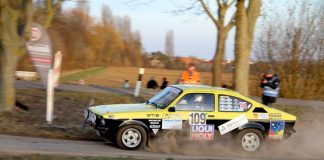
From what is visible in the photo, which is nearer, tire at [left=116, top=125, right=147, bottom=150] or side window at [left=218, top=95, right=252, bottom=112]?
tire at [left=116, top=125, right=147, bottom=150]

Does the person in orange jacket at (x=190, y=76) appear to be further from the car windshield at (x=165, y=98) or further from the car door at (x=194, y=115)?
the car door at (x=194, y=115)

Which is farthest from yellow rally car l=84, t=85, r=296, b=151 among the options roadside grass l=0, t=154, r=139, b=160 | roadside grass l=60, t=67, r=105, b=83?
roadside grass l=60, t=67, r=105, b=83

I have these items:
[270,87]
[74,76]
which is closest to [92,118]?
[270,87]

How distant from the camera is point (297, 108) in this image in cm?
1953

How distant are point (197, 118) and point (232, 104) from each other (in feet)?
3.03

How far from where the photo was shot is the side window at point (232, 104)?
1122cm

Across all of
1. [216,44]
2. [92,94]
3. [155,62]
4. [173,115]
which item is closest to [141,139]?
[173,115]

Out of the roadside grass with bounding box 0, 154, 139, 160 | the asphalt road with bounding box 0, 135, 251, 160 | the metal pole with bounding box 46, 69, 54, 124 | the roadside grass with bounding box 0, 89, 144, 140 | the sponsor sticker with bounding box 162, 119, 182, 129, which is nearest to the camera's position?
the roadside grass with bounding box 0, 154, 139, 160

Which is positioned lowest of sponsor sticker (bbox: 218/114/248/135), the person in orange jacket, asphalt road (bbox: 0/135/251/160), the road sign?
asphalt road (bbox: 0/135/251/160)

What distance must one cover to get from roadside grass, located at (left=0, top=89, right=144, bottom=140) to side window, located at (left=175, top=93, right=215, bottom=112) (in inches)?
103

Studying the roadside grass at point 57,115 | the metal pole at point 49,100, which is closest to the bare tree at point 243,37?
the roadside grass at point 57,115

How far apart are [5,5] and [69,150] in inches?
220

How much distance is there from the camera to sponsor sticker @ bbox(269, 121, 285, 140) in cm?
1135

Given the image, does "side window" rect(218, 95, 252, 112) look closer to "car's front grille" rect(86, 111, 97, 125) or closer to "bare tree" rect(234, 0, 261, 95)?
"car's front grille" rect(86, 111, 97, 125)
